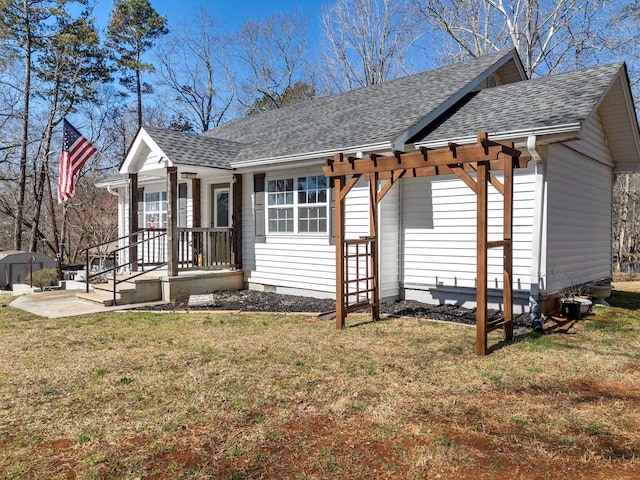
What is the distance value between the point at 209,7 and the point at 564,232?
29835 millimetres

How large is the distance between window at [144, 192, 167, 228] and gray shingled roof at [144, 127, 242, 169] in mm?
2905

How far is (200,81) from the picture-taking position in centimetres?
2973

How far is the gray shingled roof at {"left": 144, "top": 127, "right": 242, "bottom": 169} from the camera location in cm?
937

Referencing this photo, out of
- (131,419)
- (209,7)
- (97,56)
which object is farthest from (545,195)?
(209,7)

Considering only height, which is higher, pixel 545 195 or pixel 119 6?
pixel 119 6

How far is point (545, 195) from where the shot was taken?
6.95 meters

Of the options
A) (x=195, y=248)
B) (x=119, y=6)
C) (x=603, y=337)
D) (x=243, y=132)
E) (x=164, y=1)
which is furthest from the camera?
(x=164, y=1)

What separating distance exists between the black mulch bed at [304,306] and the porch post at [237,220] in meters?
0.81

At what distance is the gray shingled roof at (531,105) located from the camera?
22.4ft

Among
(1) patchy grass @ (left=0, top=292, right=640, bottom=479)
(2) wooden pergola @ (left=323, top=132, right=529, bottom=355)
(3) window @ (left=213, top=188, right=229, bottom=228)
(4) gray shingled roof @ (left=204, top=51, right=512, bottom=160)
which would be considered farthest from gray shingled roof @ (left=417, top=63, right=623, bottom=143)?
(3) window @ (left=213, top=188, right=229, bottom=228)

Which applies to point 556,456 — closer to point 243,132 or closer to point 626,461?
point 626,461

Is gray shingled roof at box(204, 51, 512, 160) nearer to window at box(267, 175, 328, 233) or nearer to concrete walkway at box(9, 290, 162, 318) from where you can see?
window at box(267, 175, 328, 233)

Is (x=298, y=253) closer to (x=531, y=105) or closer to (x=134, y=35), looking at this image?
(x=531, y=105)

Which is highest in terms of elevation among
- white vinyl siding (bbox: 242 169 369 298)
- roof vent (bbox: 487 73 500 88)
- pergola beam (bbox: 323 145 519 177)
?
roof vent (bbox: 487 73 500 88)
